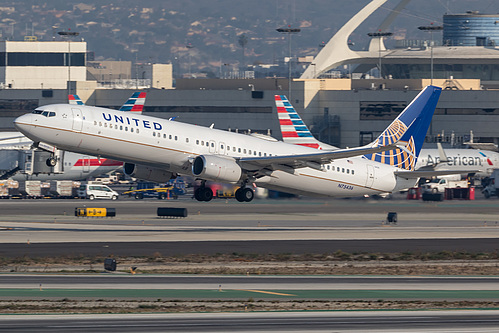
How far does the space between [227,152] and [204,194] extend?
4.67 metres

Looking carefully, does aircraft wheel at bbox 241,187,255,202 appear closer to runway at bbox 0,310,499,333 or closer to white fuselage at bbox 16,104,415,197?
white fuselage at bbox 16,104,415,197

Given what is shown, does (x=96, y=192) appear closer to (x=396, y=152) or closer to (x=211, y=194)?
(x=211, y=194)

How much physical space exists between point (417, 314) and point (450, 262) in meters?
20.3

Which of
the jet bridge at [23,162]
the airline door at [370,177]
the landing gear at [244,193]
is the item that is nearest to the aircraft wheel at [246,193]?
the landing gear at [244,193]

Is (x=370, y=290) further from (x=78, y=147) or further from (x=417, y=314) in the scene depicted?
(x=78, y=147)

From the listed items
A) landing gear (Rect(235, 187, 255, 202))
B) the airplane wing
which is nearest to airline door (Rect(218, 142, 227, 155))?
the airplane wing

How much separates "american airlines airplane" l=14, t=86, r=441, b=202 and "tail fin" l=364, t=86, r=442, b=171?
0.09 metres

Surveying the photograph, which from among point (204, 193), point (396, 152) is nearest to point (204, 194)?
point (204, 193)

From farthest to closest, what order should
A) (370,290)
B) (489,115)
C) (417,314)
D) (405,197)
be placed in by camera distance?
(489,115), (405,197), (370,290), (417,314)

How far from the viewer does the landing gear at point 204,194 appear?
233 ft

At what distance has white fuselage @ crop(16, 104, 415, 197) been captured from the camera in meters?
60.9

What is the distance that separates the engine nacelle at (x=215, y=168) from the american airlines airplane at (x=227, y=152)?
72 mm

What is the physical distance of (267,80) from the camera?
18538cm

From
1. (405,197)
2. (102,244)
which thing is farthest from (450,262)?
Result: (405,197)
